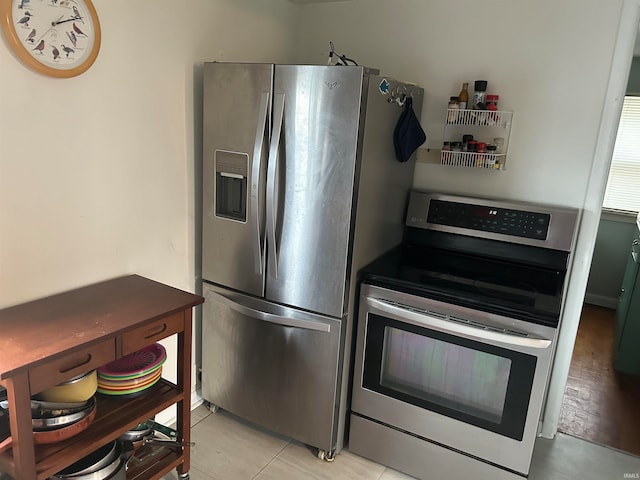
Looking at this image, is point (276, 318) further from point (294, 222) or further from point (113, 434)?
point (113, 434)

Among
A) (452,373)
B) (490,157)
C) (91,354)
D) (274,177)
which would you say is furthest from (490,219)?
(91,354)

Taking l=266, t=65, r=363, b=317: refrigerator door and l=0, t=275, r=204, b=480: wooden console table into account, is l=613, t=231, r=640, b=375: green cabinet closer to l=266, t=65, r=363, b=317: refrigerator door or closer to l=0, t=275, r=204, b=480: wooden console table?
l=266, t=65, r=363, b=317: refrigerator door

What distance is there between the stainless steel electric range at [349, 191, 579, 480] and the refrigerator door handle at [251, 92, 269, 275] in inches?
18.9

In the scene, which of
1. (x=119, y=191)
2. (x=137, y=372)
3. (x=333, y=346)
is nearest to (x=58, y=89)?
(x=119, y=191)

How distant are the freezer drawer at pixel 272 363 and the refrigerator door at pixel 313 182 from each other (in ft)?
0.41

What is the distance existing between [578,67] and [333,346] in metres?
1.60

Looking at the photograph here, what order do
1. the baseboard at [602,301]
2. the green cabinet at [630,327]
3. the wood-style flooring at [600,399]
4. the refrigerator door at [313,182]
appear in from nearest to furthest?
the refrigerator door at [313,182] → the wood-style flooring at [600,399] → the green cabinet at [630,327] → the baseboard at [602,301]

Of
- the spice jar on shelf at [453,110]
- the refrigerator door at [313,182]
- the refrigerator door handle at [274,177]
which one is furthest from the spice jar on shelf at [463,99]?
the refrigerator door handle at [274,177]

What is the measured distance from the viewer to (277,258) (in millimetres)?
2139

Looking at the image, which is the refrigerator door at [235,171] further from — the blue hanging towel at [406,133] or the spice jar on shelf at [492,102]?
the spice jar on shelf at [492,102]

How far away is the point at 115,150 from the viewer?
1.93 meters

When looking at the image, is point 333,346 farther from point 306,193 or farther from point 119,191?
point 119,191

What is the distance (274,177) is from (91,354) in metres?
0.95

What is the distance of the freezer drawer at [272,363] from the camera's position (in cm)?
214
